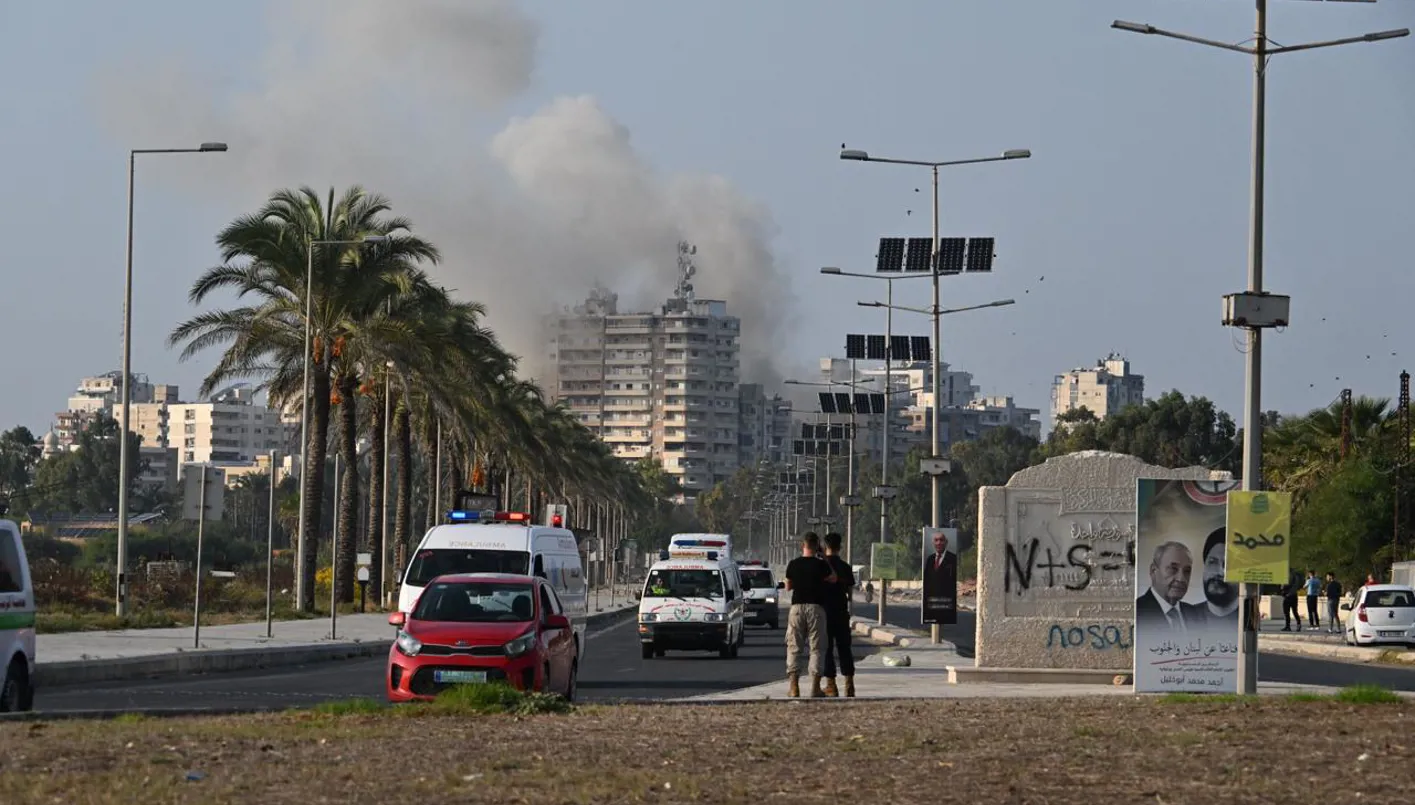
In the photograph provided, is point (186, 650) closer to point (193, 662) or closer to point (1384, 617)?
point (193, 662)

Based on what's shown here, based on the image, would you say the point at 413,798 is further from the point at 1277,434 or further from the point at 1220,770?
the point at 1277,434

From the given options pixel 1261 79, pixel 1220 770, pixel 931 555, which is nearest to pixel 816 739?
pixel 1220 770

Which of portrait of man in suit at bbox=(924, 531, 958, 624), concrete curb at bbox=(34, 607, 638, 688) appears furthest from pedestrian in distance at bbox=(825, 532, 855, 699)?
portrait of man in suit at bbox=(924, 531, 958, 624)

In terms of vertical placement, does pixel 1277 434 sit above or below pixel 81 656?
above

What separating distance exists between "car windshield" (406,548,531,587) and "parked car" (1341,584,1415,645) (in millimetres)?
26012

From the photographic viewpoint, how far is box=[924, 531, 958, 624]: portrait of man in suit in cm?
3722

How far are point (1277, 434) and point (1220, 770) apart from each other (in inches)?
2807

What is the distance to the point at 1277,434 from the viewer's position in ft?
268

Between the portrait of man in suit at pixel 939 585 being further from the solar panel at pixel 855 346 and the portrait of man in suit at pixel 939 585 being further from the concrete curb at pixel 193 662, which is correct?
the solar panel at pixel 855 346

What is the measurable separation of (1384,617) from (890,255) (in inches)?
964

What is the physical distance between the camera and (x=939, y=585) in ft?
123

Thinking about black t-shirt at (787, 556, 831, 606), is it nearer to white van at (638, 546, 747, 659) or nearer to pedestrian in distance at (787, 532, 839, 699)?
pedestrian in distance at (787, 532, 839, 699)

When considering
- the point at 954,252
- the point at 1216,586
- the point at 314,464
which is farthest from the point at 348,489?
the point at 1216,586

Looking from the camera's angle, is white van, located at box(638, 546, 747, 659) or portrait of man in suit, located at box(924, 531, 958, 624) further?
white van, located at box(638, 546, 747, 659)
